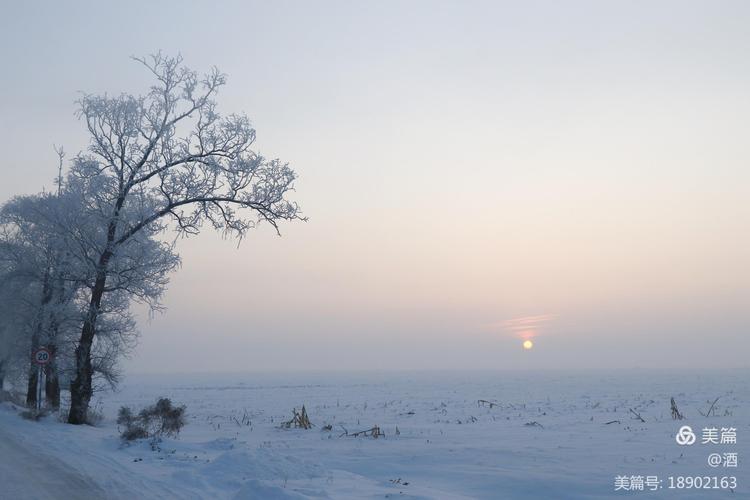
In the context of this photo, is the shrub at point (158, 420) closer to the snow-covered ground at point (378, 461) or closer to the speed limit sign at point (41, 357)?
the snow-covered ground at point (378, 461)

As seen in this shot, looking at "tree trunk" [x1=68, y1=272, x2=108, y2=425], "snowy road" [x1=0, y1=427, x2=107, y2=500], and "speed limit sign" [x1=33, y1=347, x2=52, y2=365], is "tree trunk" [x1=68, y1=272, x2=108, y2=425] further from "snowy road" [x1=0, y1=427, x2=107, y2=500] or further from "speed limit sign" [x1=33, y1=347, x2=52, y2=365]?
"snowy road" [x1=0, y1=427, x2=107, y2=500]

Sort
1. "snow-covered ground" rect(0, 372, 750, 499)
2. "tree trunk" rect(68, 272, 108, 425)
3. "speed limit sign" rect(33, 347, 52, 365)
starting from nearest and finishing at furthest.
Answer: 1. "snow-covered ground" rect(0, 372, 750, 499)
2. "tree trunk" rect(68, 272, 108, 425)
3. "speed limit sign" rect(33, 347, 52, 365)

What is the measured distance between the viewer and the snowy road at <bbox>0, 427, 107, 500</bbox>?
9.77 meters

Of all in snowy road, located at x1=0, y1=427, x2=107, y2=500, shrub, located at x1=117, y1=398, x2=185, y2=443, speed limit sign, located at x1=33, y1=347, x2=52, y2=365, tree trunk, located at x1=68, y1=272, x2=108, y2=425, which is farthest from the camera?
speed limit sign, located at x1=33, y1=347, x2=52, y2=365

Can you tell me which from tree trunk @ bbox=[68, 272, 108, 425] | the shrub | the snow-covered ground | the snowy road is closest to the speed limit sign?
tree trunk @ bbox=[68, 272, 108, 425]

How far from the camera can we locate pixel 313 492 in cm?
1091

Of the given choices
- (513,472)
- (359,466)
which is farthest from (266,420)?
(513,472)

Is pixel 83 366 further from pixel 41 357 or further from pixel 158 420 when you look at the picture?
pixel 158 420

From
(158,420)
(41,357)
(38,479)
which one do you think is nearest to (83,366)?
(41,357)

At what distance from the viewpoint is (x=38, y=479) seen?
11.0 metres

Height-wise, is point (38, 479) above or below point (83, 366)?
below

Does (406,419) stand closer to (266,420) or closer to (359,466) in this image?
(266,420)

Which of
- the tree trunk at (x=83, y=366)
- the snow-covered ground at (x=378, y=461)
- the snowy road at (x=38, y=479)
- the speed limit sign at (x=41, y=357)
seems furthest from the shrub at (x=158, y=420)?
the snowy road at (x=38, y=479)

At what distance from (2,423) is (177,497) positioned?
13565 millimetres
